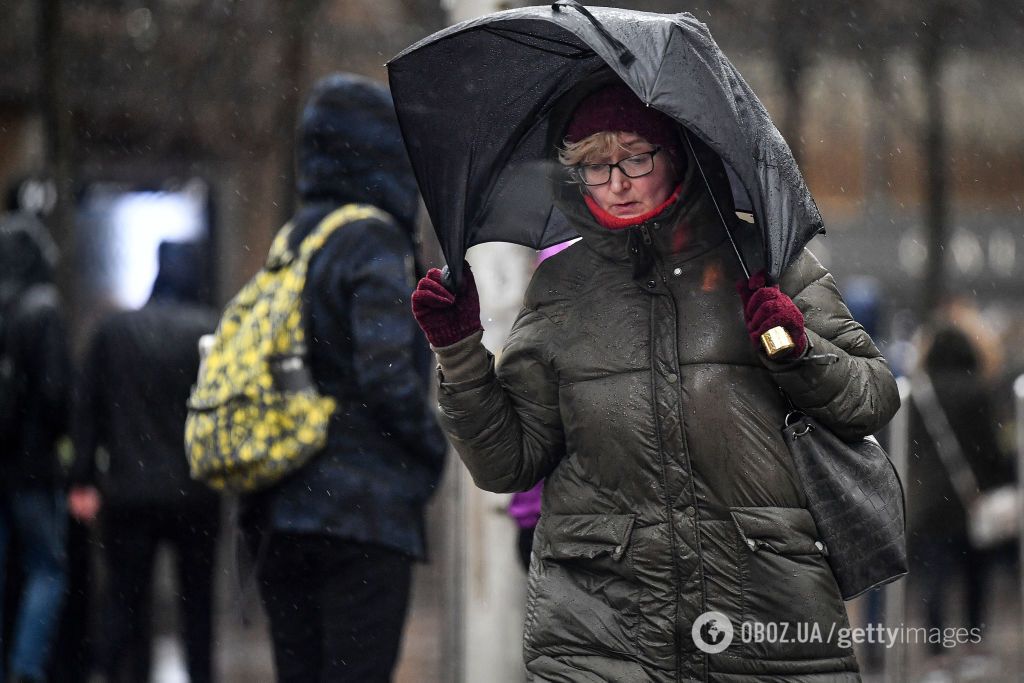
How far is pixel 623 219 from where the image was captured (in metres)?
3.45

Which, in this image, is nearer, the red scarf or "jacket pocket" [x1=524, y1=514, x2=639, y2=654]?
"jacket pocket" [x1=524, y1=514, x2=639, y2=654]

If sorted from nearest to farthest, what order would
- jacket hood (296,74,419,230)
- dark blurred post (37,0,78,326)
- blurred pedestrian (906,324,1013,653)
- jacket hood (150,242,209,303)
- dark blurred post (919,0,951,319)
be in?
jacket hood (296,74,419,230) < jacket hood (150,242,209,303) < blurred pedestrian (906,324,1013,653) < dark blurred post (37,0,78,326) < dark blurred post (919,0,951,319)

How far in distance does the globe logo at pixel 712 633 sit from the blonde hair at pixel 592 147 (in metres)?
1.06

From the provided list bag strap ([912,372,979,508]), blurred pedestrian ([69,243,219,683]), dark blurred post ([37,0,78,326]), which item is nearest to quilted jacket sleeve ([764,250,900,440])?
blurred pedestrian ([69,243,219,683])

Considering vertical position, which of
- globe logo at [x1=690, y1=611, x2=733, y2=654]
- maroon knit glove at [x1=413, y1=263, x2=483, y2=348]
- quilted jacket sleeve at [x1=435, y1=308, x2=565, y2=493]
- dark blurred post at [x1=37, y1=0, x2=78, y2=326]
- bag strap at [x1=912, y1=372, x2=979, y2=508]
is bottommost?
globe logo at [x1=690, y1=611, x2=733, y2=654]

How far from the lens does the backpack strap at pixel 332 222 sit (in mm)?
4836

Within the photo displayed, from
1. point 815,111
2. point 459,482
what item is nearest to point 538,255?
point 459,482

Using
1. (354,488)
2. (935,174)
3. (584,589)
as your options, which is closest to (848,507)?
(584,589)

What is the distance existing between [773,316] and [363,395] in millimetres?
1886

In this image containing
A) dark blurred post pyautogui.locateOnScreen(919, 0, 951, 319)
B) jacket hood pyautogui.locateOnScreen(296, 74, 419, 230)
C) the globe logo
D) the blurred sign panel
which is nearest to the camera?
the globe logo

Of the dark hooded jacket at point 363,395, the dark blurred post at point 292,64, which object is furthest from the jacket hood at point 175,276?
the dark blurred post at point 292,64

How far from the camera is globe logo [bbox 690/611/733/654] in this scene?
326 centimetres

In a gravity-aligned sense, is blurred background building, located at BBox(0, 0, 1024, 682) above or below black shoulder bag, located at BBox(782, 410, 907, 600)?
above

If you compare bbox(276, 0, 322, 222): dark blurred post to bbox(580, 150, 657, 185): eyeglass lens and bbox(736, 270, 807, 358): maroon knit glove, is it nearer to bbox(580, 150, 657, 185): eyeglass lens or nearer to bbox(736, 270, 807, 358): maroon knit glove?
bbox(580, 150, 657, 185): eyeglass lens
